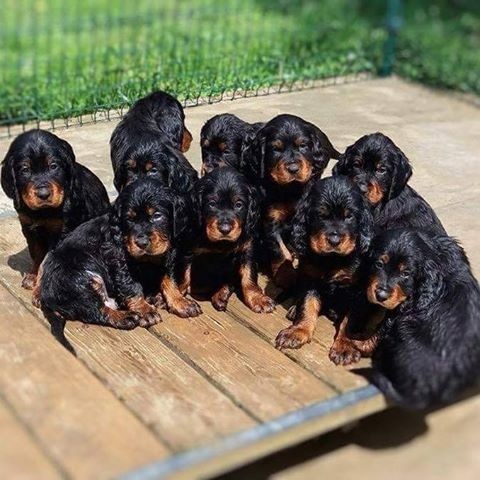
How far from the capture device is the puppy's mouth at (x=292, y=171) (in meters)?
4.77

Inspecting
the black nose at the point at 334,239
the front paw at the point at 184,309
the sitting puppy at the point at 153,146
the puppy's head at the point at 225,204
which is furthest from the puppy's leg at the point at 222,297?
the black nose at the point at 334,239

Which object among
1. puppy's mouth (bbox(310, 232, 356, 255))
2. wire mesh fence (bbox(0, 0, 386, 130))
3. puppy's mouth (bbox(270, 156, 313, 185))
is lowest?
wire mesh fence (bbox(0, 0, 386, 130))

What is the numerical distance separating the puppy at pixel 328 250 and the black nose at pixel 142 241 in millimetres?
753

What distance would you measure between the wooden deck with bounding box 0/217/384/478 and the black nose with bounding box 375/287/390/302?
0.41 m

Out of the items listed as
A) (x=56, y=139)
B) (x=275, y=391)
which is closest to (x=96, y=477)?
(x=275, y=391)

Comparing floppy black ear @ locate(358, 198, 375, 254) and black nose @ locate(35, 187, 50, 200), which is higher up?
floppy black ear @ locate(358, 198, 375, 254)

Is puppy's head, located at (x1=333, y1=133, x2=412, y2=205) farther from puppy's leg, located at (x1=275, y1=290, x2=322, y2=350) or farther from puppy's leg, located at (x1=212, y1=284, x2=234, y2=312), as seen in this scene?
puppy's leg, located at (x1=212, y1=284, x2=234, y2=312)

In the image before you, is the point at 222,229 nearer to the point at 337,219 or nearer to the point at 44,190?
the point at 337,219

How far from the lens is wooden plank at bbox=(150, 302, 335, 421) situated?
3.98 m

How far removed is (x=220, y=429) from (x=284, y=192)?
67.7 inches

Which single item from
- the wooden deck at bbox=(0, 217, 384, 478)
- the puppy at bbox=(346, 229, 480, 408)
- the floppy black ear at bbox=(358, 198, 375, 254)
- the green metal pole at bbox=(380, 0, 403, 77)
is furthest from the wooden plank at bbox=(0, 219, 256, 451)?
the green metal pole at bbox=(380, 0, 403, 77)

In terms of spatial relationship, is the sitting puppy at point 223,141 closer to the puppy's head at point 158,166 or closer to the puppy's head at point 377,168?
the puppy's head at point 158,166

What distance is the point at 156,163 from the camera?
16.6 ft

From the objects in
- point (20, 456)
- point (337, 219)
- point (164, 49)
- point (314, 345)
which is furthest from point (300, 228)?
point (164, 49)
